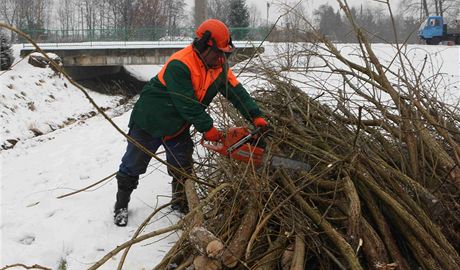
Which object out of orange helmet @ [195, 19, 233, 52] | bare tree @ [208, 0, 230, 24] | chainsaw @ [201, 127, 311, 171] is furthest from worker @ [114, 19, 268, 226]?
bare tree @ [208, 0, 230, 24]

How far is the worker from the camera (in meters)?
3.01

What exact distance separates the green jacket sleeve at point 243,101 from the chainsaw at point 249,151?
41cm

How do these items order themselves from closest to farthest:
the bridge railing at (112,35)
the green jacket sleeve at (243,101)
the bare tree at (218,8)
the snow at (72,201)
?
the snow at (72,201) → the green jacket sleeve at (243,101) → the bridge railing at (112,35) → the bare tree at (218,8)

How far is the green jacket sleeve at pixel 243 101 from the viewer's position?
3318 millimetres

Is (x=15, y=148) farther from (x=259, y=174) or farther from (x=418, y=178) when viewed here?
(x=418, y=178)

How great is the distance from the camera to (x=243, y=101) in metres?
3.40

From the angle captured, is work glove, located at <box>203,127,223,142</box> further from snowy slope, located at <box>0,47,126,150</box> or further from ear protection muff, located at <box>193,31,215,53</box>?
snowy slope, located at <box>0,47,126,150</box>

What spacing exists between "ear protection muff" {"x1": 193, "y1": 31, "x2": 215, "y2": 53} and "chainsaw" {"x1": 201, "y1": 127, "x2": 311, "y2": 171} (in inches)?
25.5

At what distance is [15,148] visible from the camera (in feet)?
25.5

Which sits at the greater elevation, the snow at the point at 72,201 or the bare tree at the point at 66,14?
the bare tree at the point at 66,14

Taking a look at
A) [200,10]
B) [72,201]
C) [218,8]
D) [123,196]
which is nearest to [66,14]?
[218,8]

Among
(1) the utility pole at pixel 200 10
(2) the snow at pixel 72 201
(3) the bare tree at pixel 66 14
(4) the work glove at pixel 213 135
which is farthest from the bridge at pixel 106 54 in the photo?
(3) the bare tree at pixel 66 14

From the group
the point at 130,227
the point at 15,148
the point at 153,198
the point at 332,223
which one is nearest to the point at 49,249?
the point at 130,227

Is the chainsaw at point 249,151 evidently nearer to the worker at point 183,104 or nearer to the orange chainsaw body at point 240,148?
the orange chainsaw body at point 240,148
